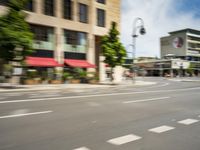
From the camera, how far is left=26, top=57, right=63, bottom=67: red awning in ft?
91.3

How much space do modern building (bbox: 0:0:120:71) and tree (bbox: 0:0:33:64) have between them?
7248 millimetres

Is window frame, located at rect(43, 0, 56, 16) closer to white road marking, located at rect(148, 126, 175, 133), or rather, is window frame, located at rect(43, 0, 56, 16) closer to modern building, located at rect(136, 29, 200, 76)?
white road marking, located at rect(148, 126, 175, 133)

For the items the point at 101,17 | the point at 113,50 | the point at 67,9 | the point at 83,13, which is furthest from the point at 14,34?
the point at 101,17

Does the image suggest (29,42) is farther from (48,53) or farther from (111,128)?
(111,128)

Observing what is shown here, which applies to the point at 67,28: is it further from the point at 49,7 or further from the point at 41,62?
the point at 41,62

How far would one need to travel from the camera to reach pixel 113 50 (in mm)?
30266

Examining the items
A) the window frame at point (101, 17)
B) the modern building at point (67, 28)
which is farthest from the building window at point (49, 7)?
the window frame at point (101, 17)

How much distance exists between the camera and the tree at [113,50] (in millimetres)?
30016

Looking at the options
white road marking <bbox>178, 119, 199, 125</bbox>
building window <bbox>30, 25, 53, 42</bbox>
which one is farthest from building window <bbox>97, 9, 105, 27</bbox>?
white road marking <bbox>178, 119, 199, 125</bbox>

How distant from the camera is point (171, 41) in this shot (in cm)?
11500

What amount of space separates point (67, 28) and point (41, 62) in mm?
6700

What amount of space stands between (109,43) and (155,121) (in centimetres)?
2353

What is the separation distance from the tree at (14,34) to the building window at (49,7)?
10.7 meters

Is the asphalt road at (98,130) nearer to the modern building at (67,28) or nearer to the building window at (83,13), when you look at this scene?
the modern building at (67,28)
